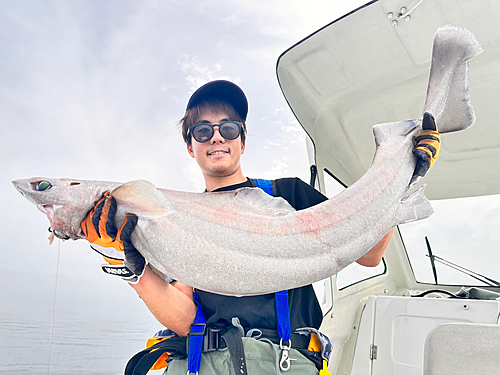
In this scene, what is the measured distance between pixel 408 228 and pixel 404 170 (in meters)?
2.63

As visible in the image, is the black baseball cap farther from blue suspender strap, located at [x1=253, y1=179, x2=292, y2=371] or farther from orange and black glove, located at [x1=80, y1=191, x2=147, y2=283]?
blue suspender strap, located at [x1=253, y1=179, x2=292, y2=371]

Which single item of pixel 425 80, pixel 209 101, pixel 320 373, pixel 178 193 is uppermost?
pixel 425 80

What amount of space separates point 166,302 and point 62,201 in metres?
0.66

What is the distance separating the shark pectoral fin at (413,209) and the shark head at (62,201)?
1.18m

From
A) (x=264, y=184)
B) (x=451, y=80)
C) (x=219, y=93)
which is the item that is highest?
(x=219, y=93)

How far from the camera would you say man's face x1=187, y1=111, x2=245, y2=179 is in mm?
1944

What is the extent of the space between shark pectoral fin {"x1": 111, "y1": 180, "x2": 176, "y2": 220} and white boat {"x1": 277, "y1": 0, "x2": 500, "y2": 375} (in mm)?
1354

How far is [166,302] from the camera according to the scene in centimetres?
169

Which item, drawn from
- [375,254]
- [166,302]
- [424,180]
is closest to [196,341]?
[166,302]

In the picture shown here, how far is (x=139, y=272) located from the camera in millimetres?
1449

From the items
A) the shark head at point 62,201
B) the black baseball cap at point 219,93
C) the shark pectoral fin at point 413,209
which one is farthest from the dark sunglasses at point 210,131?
the shark pectoral fin at point 413,209

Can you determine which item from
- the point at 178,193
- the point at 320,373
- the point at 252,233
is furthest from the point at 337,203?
the point at 320,373

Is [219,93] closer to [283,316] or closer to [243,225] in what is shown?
[243,225]

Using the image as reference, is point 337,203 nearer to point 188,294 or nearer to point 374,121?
point 188,294
